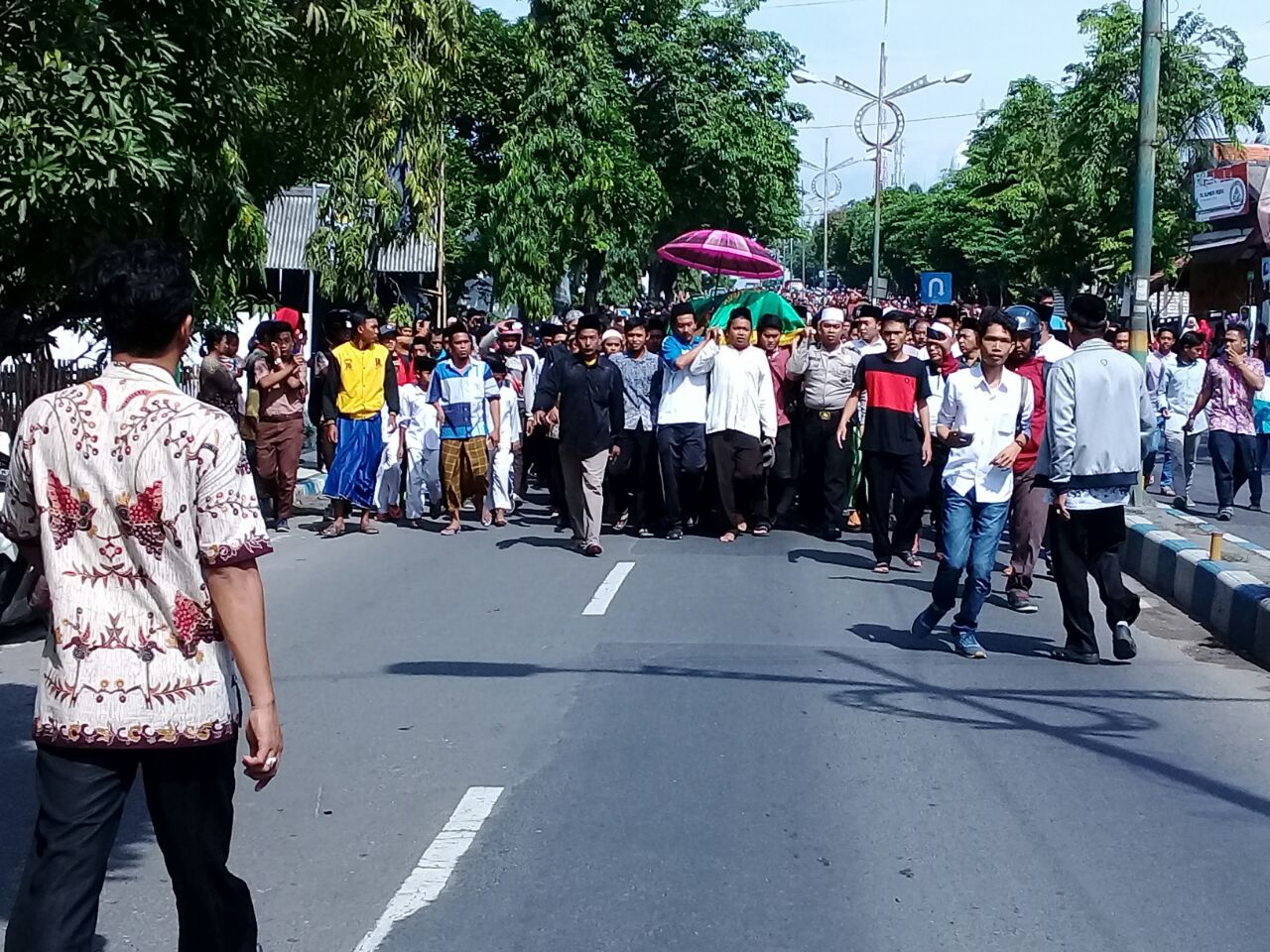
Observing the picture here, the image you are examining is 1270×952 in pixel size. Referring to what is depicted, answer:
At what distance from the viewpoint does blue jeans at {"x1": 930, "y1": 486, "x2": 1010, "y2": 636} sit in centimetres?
884

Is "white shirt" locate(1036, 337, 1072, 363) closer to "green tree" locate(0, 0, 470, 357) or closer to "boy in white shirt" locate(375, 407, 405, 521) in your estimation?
"boy in white shirt" locate(375, 407, 405, 521)

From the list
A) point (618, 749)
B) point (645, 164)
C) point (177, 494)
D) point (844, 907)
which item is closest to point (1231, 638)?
point (618, 749)

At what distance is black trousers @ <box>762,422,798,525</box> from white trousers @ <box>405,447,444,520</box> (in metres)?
3.00

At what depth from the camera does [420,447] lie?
14.9 meters

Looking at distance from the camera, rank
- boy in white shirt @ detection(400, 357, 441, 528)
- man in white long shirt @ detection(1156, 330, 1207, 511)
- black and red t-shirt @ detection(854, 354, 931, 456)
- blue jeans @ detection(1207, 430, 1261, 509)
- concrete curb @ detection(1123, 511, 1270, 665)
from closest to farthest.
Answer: concrete curb @ detection(1123, 511, 1270, 665) → black and red t-shirt @ detection(854, 354, 931, 456) → boy in white shirt @ detection(400, 357, 441, 528) → blue jeans @ detection(1207, 430, 1261, 509) → man in white long shirt @ detection(1156, 330, 1207, 511)

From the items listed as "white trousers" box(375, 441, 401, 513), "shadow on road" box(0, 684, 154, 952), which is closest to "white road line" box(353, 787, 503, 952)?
"shadow on road" box(0, 684, 154, 952)

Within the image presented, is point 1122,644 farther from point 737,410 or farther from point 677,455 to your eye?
point 677,455

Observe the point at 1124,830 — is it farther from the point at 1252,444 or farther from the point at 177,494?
the point at 1252,444

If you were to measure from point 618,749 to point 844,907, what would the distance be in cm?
194

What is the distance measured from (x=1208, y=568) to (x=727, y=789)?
5509 mm

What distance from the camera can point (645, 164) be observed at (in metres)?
34.0

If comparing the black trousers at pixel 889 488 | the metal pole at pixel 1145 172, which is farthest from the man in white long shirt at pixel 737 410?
the metal pole at pixel 1145 172

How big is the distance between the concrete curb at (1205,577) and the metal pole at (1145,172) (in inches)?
76.4

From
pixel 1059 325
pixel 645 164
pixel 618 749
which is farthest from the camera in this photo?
pixel 645 164
